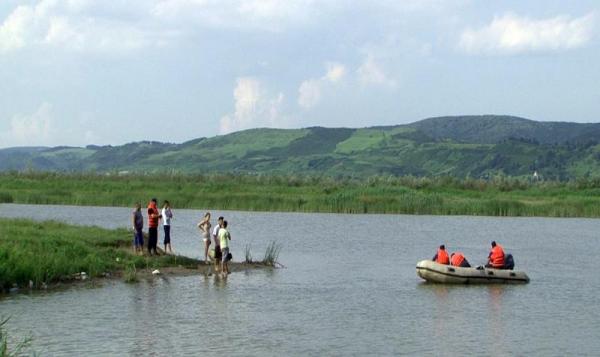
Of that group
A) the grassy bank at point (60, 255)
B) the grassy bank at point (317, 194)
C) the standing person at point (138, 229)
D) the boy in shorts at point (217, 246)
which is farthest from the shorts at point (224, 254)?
the grassy bank at point (317, 194)

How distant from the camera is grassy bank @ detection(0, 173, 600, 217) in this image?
216 feet

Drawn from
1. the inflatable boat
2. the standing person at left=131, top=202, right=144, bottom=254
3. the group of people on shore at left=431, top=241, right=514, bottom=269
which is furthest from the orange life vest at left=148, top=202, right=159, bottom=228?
the group of people on shore at left=431, top=241, right=514, bottom=269

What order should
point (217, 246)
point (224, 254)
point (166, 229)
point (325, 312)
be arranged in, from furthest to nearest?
point (166, 229) → point (217, 246) → point (224, 254) → point (325, 312)

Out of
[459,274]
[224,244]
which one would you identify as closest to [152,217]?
[224,244]

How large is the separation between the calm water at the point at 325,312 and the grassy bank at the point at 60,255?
0.80 metres

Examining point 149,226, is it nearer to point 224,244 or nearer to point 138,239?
point 138,239

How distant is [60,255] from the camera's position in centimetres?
2700

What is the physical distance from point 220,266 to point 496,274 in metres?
9.00

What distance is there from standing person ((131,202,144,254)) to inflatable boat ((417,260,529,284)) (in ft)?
29.4

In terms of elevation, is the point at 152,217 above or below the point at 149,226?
above

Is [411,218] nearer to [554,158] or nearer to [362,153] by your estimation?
[554,158]

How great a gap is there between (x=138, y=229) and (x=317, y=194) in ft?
144

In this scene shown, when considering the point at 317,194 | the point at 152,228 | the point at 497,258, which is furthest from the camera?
the point at 317,194

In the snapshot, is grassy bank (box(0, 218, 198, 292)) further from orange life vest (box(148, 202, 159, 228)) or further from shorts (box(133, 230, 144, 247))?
orange life vest (box(148, 202, 159, 228))
